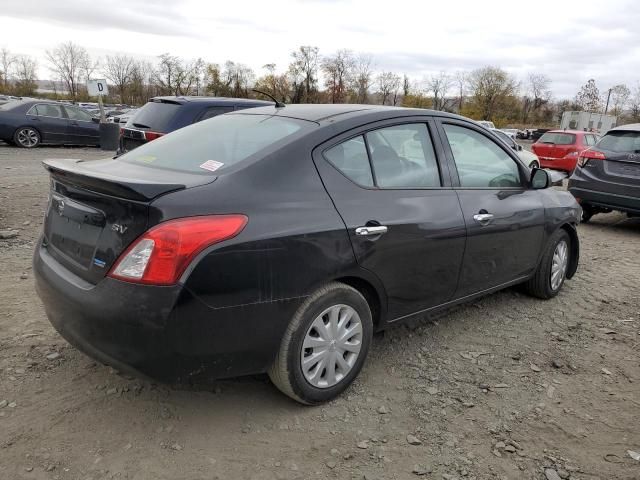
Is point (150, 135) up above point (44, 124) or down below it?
above

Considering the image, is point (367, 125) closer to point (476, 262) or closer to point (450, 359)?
point (476, 262)

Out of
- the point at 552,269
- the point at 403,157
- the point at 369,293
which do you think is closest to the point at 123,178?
the point at 369,293

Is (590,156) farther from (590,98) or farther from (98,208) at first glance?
(590,98)

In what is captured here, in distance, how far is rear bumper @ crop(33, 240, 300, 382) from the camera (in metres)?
2.19

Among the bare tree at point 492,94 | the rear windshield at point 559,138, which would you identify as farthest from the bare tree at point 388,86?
the rear windshield at point 559,138

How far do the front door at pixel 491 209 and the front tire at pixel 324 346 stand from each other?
101cm

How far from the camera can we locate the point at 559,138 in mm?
15453

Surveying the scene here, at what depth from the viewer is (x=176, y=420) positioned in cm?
266

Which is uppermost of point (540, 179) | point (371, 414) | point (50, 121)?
point (540, 179)

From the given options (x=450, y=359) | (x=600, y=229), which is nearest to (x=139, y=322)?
(x=450, y=359)

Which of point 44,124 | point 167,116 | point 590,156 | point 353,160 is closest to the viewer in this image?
point 353,160

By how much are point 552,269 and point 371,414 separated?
2.54 meters

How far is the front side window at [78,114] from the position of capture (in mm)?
15508

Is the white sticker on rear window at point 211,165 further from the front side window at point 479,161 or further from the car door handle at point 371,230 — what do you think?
the front side window at point 479,161
